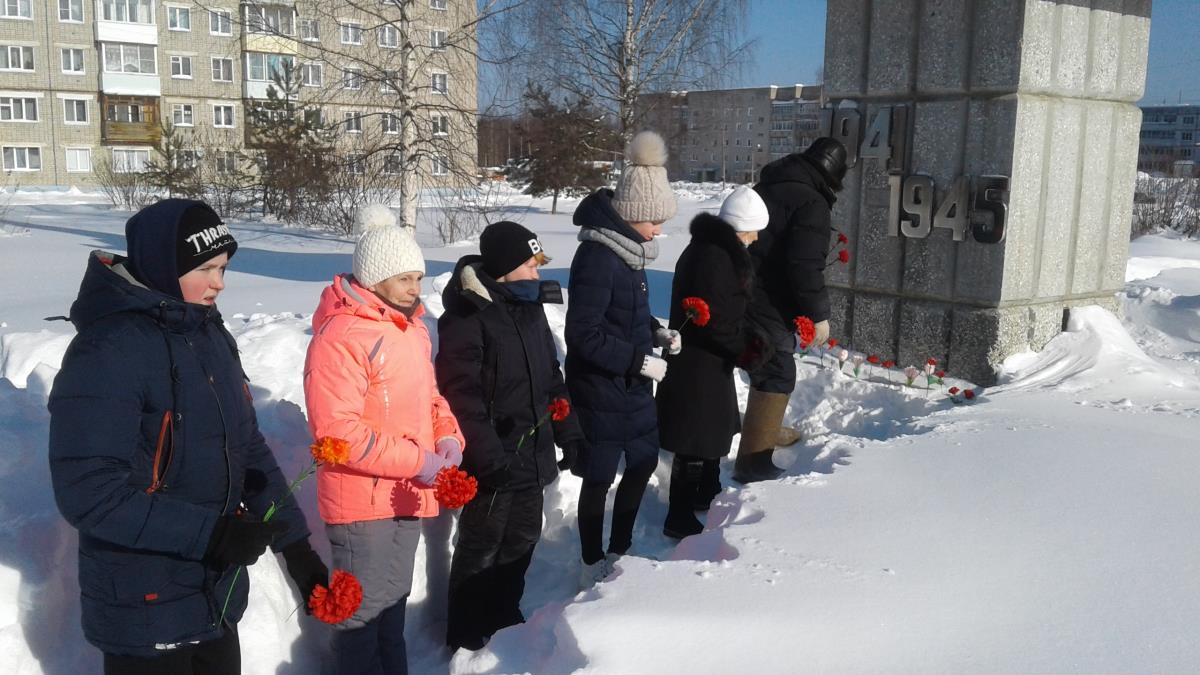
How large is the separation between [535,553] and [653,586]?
4.71 ft

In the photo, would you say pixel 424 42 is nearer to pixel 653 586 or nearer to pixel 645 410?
pixel 645 410

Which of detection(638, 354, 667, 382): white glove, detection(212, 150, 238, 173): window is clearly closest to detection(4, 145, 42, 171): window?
detection(212, 150, 238, 173): window

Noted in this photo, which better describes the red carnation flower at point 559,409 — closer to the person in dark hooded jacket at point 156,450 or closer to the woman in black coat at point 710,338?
the woman in black coat at point 710,338

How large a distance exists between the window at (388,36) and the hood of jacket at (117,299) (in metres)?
10.8

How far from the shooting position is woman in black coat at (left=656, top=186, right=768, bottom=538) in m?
4.23

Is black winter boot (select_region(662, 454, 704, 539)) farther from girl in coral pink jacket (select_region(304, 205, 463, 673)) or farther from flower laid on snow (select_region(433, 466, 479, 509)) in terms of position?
flower laid on snow (select_region(433, 466, 479, 509))

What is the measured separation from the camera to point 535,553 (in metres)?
4.29

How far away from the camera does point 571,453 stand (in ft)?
12.1

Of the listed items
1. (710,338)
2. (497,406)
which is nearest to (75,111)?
(710,338)

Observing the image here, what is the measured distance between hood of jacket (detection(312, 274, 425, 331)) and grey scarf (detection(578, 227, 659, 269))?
109 centimetres

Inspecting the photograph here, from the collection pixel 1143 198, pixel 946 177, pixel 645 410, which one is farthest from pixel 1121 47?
pixel 1143 198

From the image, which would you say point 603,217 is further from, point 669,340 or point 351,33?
point 351,33

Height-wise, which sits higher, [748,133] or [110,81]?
[748,133]

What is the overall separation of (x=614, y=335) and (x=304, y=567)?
62.7 inches
